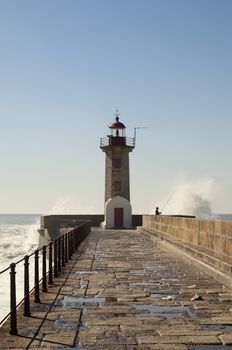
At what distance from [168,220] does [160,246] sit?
225cm

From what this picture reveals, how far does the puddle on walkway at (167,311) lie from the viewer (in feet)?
22.2

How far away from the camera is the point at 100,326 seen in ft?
20.0

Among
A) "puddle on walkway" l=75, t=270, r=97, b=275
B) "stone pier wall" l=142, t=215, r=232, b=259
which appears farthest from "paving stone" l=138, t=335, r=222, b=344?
"puddle on walkway" l=75, t=270, r=97, b=275

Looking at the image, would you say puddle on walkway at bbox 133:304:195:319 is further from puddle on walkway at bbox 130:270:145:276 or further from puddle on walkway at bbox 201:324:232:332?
puddle on walkway at bbox 130:270:145:276

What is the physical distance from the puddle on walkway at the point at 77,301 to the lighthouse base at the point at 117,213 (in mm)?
31096

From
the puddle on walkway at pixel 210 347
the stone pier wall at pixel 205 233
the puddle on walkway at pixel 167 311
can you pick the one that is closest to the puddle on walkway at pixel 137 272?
the stone pier wall at pixel 205 233

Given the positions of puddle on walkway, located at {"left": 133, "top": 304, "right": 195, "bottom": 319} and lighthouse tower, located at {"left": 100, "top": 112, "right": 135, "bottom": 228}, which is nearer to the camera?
puddle on walkway, located at {"left": 133, "top": 304, "right": 195, "bottom": 319}

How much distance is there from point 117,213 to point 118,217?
14.9 inches

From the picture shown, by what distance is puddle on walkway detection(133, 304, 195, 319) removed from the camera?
22.2 feet

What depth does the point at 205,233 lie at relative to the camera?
13.1 metres

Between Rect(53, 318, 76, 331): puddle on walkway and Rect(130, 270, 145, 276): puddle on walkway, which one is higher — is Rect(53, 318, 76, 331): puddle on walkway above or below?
below

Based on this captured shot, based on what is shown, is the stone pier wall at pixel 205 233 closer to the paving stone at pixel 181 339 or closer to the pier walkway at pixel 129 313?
the pier walkway at pixel 129 313

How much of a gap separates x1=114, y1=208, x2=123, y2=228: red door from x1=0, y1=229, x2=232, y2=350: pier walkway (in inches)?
1084

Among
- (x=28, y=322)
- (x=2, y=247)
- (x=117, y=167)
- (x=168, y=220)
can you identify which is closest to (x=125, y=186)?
(x=117, y=167)
